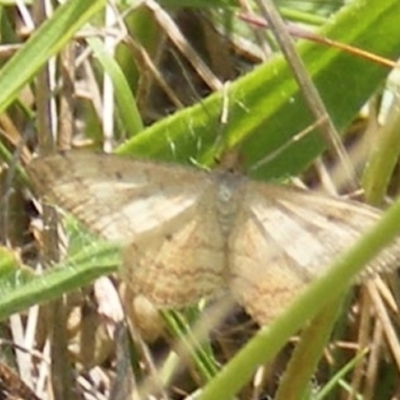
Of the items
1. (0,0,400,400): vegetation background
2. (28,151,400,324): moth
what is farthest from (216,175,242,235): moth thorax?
(0,0,400,400): vegetation background

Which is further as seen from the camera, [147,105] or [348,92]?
Result: [147,105]

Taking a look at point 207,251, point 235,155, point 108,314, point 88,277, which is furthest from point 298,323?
point 108,314

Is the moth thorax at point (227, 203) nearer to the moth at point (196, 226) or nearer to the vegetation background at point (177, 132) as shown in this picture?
the moth at point (196, 226)

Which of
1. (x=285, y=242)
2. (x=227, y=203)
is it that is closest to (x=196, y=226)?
(x=227, y=203)

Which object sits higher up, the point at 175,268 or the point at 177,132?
the point at 177,132

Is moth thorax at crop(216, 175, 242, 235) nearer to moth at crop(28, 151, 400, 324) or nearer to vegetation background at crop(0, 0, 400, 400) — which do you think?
moth at crop(28, 151, 400, 324)

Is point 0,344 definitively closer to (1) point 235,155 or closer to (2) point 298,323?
(1) point 235,155

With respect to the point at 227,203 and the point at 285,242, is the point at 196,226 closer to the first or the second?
the point at 227,203
